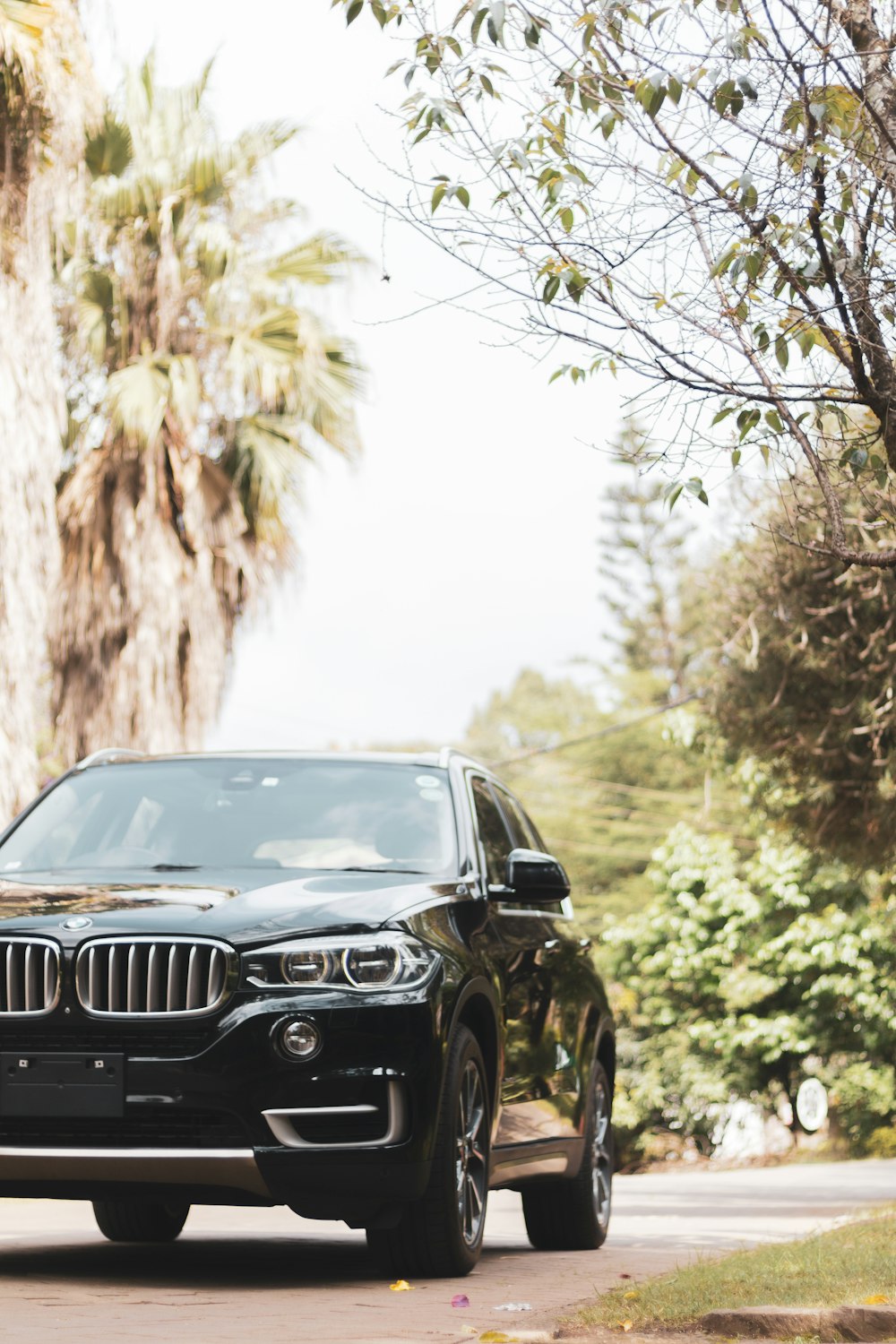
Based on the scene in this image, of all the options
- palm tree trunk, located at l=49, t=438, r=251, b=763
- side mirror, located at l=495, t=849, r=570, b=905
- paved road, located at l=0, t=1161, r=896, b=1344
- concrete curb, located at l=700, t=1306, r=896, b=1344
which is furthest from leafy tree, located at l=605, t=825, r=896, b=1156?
concrete curb, located at l=700, t=1306, r=896, b=1344

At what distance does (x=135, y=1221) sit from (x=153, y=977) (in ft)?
8.85

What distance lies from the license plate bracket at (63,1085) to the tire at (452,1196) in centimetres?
110

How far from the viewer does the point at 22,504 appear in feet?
46.3

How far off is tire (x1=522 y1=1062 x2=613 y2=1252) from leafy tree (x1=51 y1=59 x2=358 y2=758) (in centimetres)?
1039

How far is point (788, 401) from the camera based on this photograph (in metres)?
6.42

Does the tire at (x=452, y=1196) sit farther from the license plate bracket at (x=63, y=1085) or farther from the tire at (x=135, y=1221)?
the tire at (x=135, y=1221)

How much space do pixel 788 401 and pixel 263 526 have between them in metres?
13.5

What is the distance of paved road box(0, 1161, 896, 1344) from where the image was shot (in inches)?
221

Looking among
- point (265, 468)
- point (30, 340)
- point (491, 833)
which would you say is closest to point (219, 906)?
point (491, 833)

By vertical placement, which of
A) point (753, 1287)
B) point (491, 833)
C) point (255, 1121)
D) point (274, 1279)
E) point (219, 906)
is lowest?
point (274, 1279)

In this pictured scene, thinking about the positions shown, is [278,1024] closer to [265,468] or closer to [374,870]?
[374,870]

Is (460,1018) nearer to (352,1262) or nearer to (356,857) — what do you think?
(356,857)

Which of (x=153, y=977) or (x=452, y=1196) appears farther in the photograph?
(x=452, y=1196)

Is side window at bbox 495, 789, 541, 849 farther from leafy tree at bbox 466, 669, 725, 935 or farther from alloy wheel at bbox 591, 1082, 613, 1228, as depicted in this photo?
leafy tree at bbox 466, 669, 725, 935
